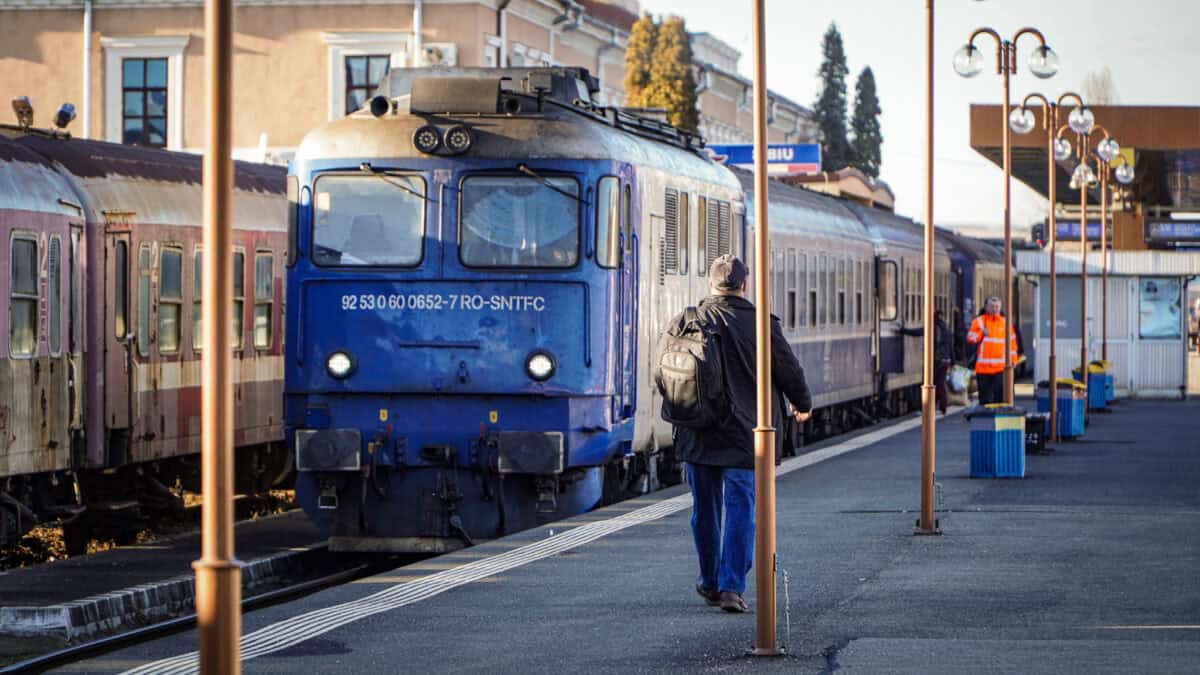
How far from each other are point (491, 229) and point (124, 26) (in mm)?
33002

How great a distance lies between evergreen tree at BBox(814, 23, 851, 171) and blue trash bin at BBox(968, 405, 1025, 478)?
234ft

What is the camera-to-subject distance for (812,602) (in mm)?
11617

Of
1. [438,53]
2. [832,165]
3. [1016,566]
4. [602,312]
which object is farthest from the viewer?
[832,165]

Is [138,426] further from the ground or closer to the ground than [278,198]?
closer to the ground

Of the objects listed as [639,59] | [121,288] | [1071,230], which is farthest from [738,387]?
[639,59]

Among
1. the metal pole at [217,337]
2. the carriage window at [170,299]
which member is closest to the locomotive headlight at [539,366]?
the carriage window at [170,299]

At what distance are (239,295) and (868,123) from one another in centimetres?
8262

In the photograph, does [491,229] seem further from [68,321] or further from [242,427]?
[242,427]

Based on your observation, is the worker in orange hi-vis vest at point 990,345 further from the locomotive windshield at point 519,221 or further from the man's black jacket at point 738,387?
the man's black jacket at point 738,387

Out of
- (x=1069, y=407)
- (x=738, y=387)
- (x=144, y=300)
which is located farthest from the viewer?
(x=1069, y=407)

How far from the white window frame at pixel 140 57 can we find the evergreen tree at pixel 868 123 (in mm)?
58008

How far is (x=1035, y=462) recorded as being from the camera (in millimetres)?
23594

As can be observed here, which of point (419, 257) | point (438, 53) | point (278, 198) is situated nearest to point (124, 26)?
point (438, 53)

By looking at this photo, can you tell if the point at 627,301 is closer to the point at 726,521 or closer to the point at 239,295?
the point at 726,521
